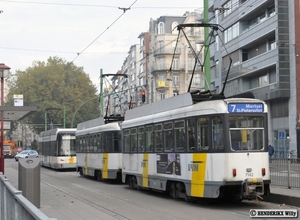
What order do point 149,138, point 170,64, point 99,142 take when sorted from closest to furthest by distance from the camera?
point 149,138, point 99,142, point 170,64

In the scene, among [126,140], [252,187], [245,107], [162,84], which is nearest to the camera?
[252,187]

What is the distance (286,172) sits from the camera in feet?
56.0

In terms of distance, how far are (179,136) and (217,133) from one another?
194 cm

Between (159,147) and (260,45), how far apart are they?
32097 mm

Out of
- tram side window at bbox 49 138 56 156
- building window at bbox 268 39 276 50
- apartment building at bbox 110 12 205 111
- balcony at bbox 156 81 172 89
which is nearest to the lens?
tram side window at bbox 49 138 56 156

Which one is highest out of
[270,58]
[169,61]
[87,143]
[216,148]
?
[169,61]

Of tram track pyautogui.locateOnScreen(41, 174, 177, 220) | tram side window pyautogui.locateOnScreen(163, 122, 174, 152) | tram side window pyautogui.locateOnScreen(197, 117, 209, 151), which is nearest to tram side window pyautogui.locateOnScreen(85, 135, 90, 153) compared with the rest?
tram track pyautogui.locateOnScreen(41, 174, 177, 220)

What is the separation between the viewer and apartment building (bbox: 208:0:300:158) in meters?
42.3

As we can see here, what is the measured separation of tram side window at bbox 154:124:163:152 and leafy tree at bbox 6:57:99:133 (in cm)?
6170

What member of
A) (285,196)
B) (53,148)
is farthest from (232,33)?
(285,196)

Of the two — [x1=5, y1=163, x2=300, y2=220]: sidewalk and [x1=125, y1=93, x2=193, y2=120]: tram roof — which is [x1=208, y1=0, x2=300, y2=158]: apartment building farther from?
[x1=5, y1=163, x2=300, y2=220]: sidewalk

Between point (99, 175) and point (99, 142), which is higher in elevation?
point (99, 142)

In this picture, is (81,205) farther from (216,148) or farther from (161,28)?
(161,28)

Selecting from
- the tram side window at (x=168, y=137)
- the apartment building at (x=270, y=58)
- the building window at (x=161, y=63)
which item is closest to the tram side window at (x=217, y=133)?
the tram side window at (x=168, y=137)
